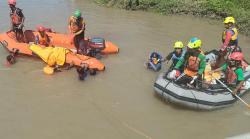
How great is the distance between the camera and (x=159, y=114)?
833cm

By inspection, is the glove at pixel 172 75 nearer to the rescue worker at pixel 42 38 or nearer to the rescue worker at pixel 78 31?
the rescue worker at pixel 78 31

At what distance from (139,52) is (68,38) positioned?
6.83ft

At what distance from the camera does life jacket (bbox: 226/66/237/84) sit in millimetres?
8609

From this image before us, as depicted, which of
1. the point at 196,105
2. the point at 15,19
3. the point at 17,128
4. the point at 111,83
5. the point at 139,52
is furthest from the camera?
the point at 139,52

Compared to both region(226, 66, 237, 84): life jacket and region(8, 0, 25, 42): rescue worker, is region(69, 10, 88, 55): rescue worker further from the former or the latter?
region(226, 66, 237, 84): life jacket

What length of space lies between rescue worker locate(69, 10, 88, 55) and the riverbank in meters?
5.42

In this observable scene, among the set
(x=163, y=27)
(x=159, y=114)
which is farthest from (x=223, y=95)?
(x=163, y=27)

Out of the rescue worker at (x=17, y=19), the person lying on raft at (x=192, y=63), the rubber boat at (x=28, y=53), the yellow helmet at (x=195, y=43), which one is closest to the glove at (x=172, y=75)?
the person lying on raft at (x=192, y=63)

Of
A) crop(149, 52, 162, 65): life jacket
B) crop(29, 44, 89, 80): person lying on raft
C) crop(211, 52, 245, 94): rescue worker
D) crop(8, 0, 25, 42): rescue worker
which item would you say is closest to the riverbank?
crop(149, 52, 162, 65): life jacket

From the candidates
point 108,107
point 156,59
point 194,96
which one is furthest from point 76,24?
point 194,96

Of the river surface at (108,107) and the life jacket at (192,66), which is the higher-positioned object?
the life jacket at (192,66)

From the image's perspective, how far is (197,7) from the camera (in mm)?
15000

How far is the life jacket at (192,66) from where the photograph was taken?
Answer: 27.3 ft

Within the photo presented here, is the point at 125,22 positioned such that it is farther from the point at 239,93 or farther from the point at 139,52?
the point at 239,93
